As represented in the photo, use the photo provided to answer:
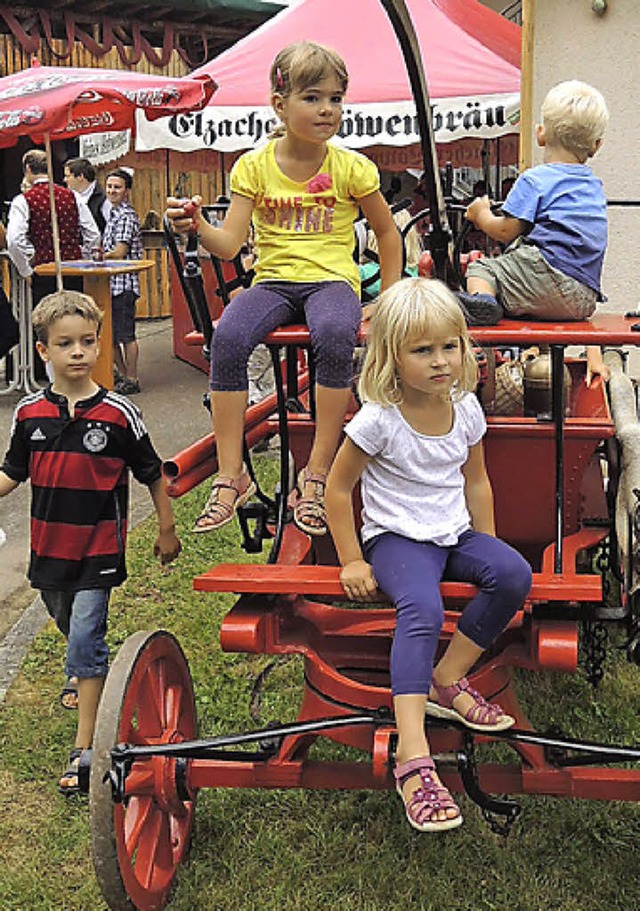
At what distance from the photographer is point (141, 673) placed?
3.12 meters

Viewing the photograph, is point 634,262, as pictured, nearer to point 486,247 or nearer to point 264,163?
point 486,247

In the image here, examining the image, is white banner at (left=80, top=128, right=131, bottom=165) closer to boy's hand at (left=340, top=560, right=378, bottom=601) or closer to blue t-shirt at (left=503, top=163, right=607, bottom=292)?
blue t-shirt at (left=503, top=163, right=607, bottom=292)

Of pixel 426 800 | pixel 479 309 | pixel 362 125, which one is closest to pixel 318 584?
pixel 426 800

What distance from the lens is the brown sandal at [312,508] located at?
10.6 feet

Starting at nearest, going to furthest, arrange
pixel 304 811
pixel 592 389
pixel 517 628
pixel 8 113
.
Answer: pixel 517 628
pixel 304 811
pixel 592 389
pixel 8 113

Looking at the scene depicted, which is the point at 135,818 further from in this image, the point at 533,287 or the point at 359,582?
the point at 533,287

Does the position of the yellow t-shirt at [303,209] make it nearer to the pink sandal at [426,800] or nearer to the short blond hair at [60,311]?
the short blond hair at [60,311]

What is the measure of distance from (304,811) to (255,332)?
5.01ft

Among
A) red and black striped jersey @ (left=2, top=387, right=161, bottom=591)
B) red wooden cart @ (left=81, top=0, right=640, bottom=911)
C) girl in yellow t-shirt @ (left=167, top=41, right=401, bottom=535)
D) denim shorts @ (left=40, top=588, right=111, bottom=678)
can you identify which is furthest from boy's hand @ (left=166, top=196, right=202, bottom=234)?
denim shorts @ (left=40, top=588, right=111, bottom=678)

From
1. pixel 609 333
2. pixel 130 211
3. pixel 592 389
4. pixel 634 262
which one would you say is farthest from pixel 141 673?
pixel 130 211

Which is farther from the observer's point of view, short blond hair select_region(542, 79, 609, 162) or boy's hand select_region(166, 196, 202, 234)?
short blond hair select_region(542, 79, 609, 162)

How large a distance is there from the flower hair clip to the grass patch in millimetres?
1907

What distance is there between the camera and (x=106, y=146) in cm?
1221

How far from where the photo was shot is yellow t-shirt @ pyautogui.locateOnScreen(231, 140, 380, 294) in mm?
3551
